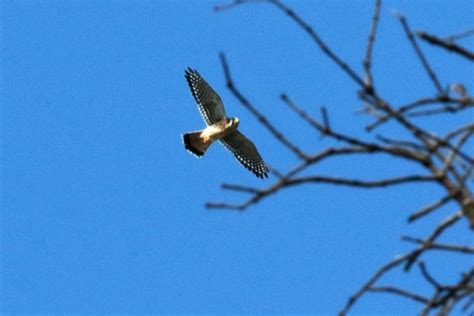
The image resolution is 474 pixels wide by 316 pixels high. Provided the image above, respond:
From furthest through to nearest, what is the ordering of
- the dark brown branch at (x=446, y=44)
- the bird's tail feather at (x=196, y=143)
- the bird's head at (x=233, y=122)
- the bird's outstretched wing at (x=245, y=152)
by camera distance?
the bird's outstretched wing at (x=245, y=152) → the bird's tail feather at (x=196, y=143) → the bird's head at (x=233, y=122) → the dark brown branch at (x=446, y=44)

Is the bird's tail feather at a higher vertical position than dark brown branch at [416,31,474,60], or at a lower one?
higher

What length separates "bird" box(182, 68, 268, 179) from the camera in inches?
489

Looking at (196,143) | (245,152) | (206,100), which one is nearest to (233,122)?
(206,100)

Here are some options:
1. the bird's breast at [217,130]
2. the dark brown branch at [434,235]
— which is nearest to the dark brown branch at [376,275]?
the dark brown branch at [434,235]

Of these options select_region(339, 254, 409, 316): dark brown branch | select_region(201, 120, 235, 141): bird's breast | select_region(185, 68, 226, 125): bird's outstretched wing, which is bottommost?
select_region(339, 254, 409, 316): dark brown branch

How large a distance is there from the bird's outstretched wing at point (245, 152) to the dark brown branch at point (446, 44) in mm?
10822

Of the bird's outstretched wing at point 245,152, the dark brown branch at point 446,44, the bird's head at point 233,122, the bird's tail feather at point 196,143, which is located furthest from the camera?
the bird's outstretched wing at point 245,152

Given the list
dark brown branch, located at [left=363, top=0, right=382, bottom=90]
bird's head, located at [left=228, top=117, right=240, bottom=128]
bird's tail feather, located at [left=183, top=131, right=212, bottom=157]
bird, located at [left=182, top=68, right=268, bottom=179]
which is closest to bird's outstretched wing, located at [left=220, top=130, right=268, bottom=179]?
bird, located at [left=182, top=68, right=268, bottom=179]

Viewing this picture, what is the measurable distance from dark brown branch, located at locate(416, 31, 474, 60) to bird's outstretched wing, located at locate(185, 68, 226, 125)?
1038cm

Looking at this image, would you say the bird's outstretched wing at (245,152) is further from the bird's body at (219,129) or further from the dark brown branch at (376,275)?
the dark brown branch at (376,275)

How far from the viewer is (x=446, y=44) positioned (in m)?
2.01

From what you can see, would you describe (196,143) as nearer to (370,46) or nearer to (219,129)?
(219,129)

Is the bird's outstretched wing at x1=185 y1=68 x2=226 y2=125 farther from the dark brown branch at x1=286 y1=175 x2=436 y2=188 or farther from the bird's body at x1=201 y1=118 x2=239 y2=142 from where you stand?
the dark brown branch at x1=286 y1=175 x2=436 y2=188

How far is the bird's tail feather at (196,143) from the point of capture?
12.7 metres
